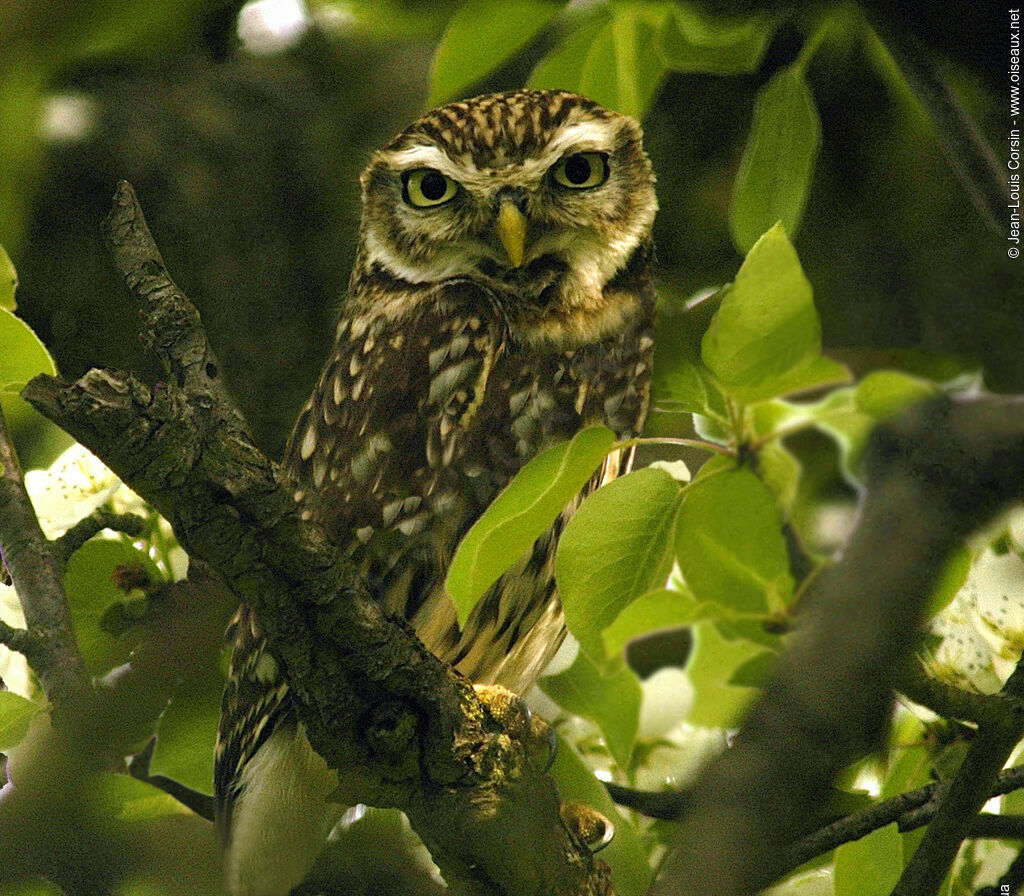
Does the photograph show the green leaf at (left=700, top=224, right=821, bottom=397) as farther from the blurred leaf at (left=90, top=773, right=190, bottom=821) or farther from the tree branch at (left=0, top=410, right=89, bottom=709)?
the tree branch at (left=0, top=410, right=89, bottom=709)

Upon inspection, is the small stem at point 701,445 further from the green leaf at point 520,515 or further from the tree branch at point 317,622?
the tree branch at point 317,622

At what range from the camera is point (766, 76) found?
4.17 ft

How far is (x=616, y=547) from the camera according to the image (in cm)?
67

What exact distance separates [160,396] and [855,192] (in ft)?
2.66

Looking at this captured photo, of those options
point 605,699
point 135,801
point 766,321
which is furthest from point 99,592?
point 766,321

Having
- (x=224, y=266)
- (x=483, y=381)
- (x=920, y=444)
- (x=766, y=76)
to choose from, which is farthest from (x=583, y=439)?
(x=224, y=266)

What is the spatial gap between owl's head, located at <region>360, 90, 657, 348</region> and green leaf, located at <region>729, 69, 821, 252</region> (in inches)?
8.2

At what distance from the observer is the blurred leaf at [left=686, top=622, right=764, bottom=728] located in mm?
666

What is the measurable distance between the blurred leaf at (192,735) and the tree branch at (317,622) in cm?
27

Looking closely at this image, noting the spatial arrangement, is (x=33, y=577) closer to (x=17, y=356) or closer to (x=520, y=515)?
(x=17, y=356)

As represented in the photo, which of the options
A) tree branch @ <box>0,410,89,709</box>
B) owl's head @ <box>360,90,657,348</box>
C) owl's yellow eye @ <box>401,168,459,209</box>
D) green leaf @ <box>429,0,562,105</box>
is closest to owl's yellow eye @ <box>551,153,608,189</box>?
owl's head @ <box>360,90,657,348</box>

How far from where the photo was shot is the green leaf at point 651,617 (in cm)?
57

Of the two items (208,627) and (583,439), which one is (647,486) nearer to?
(583,439)

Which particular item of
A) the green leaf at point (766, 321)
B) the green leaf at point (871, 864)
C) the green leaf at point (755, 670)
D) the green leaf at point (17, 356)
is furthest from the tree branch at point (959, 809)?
the green leaf at point (17, 356)
